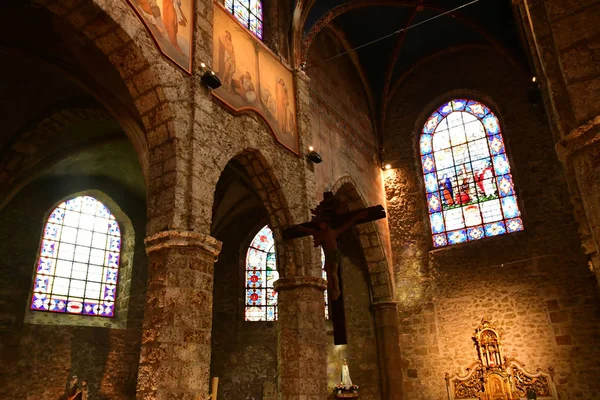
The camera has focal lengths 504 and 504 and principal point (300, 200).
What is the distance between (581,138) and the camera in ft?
9.92

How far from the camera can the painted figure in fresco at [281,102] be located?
8.85 m

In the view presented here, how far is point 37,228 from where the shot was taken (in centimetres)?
1016

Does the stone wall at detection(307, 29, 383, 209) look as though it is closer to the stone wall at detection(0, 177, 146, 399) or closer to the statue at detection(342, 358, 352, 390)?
the statue at detection(342, 358, 352, 390)

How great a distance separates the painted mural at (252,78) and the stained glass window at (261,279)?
4.63 m

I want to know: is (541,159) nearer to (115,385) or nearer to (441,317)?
(441,317)

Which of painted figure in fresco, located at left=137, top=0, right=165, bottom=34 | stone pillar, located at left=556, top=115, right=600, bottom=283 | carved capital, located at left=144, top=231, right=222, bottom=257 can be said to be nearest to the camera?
stone pillar, located at left=556, top=115, right=600, bottom=283

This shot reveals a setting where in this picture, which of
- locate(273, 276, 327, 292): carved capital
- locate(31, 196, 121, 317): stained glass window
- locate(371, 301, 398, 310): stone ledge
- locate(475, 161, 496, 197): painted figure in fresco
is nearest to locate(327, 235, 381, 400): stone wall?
locate(371, 301, 398, 310): stone ledge

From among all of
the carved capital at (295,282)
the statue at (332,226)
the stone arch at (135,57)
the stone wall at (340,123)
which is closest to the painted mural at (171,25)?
the stone arch at (135,57)

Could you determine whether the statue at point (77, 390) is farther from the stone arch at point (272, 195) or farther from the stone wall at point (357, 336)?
the stone wall at point (357, 336)

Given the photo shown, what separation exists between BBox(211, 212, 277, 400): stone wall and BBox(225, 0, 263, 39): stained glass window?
499 cm

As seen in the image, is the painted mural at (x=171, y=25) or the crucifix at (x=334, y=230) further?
the crucifix at (x=334, y=230)

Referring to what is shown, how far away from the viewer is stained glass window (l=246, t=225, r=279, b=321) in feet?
41.2

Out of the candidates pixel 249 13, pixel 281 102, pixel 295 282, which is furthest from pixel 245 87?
pixel 295 282

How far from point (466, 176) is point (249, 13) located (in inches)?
258
